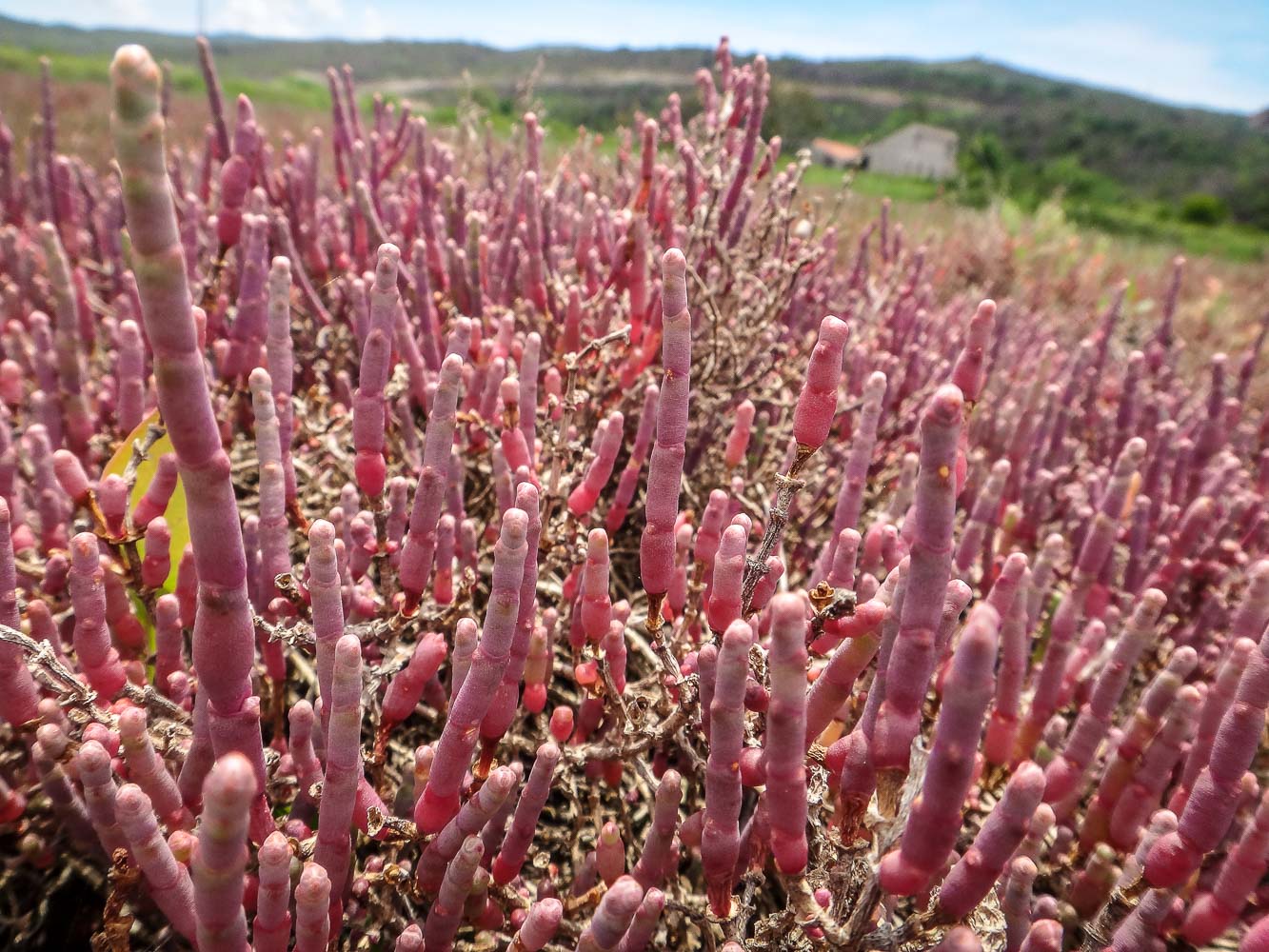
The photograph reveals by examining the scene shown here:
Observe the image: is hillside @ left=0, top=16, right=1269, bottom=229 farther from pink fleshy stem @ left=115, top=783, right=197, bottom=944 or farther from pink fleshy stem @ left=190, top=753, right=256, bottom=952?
pink fleshy stem @ left=190, top=753, right=256, bottom=952

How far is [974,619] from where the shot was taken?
1.80 feet

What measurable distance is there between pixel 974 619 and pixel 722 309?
71.4 inches

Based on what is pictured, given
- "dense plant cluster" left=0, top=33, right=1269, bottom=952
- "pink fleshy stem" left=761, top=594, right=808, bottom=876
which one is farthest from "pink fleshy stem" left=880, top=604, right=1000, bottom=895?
"pink fleshy stem" left=761, top=594, right=808, bottom=876

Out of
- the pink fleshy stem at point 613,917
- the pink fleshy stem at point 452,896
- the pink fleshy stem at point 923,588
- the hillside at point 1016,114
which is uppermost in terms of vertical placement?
the hillside at point 1016,114

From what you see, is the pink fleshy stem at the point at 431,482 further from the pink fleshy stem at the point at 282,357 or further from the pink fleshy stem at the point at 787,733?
the pink fleshy stem at the point at 787,733

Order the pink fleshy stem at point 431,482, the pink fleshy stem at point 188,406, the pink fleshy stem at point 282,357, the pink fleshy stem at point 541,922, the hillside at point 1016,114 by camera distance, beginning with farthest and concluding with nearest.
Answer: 1. the hillside at point 1016,114
2. the pink fleshy stem at point 282,357
3. the pink fleshy stem at point 431,482
4. the pink fleshy stem at point 541,922
5. the pink fleshy stem at point 188,406

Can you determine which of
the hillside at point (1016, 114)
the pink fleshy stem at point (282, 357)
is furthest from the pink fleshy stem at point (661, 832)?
the hillside at point (1016, 114)

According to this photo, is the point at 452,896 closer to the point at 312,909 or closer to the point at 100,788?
the point at 312,909

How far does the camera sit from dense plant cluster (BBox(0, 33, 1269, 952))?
2.31ft

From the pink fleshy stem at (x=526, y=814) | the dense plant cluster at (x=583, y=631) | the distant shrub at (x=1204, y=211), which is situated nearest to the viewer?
the dense plant cluster at (x=583, y=631)

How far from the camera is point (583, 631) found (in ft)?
4.19

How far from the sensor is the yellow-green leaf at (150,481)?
137 centimetres

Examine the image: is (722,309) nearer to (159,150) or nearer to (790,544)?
(790,544)

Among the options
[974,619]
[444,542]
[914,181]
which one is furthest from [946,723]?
[914,181]
